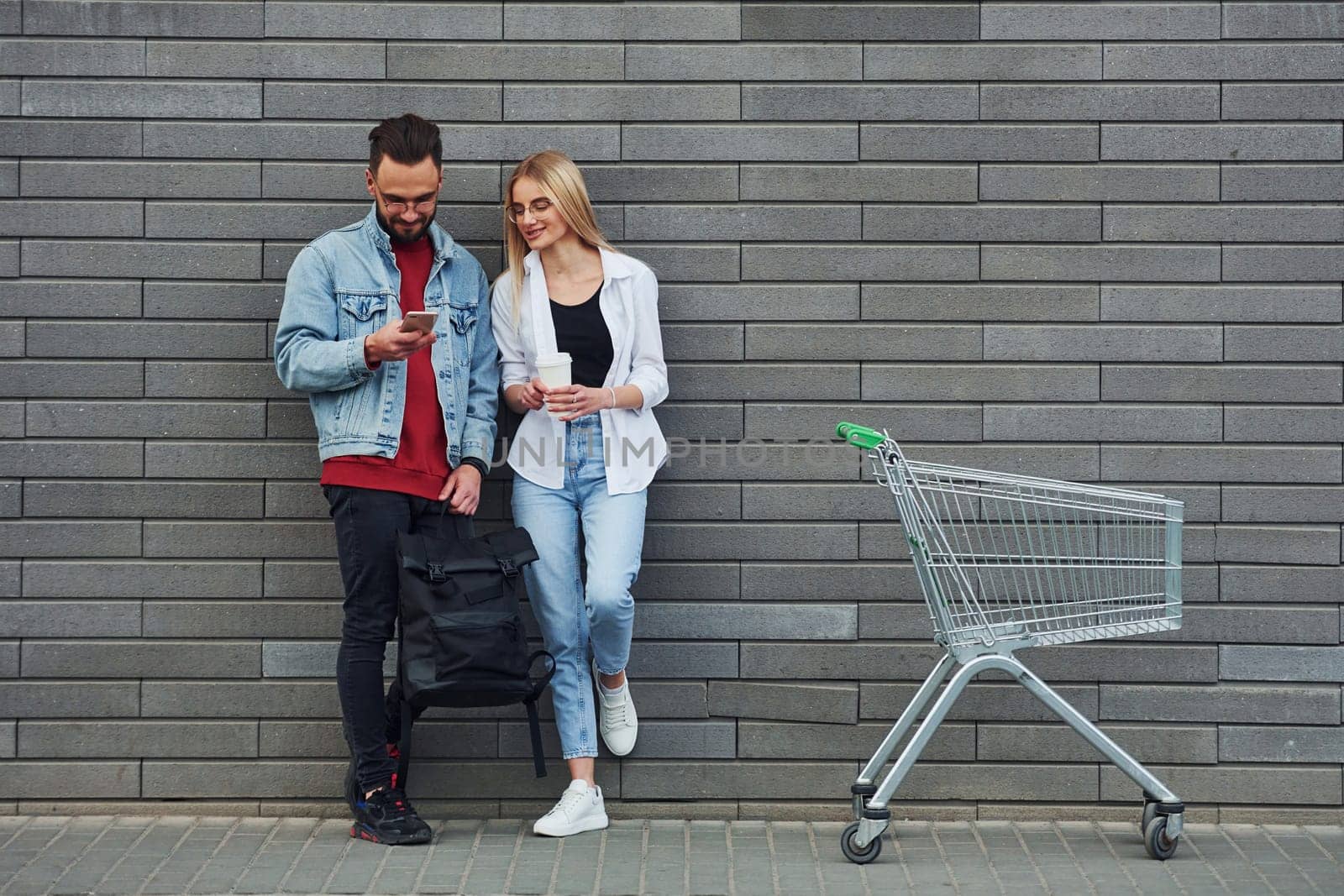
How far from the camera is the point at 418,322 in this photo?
4.10 m

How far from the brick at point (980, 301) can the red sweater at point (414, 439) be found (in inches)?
58.1

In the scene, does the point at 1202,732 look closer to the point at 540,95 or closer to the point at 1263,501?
the point at 1263,501

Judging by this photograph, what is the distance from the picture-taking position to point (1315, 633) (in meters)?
4.83

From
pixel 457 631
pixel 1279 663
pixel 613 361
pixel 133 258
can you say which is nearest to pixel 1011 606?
pixel 1279 663

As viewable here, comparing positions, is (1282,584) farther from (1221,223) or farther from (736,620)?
(736,620)

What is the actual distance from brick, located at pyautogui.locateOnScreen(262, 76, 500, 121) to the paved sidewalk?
2.39 meters

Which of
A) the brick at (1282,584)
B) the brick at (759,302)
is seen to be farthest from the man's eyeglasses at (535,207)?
the brick at (1282,584)

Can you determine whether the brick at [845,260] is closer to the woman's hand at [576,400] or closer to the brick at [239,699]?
the woman's hand at [576,400]

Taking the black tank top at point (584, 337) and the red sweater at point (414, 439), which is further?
the black tank top at point (584, 337)

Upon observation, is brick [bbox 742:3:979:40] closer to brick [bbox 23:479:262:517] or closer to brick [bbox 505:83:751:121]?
brick [bbox 505:83:751:121]

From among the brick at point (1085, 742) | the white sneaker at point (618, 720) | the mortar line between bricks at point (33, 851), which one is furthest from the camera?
the brick at point (1085, 742)

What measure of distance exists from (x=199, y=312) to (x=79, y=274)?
418mm

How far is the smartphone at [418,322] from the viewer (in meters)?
4.06

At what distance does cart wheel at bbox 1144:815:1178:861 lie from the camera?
4.36 m
